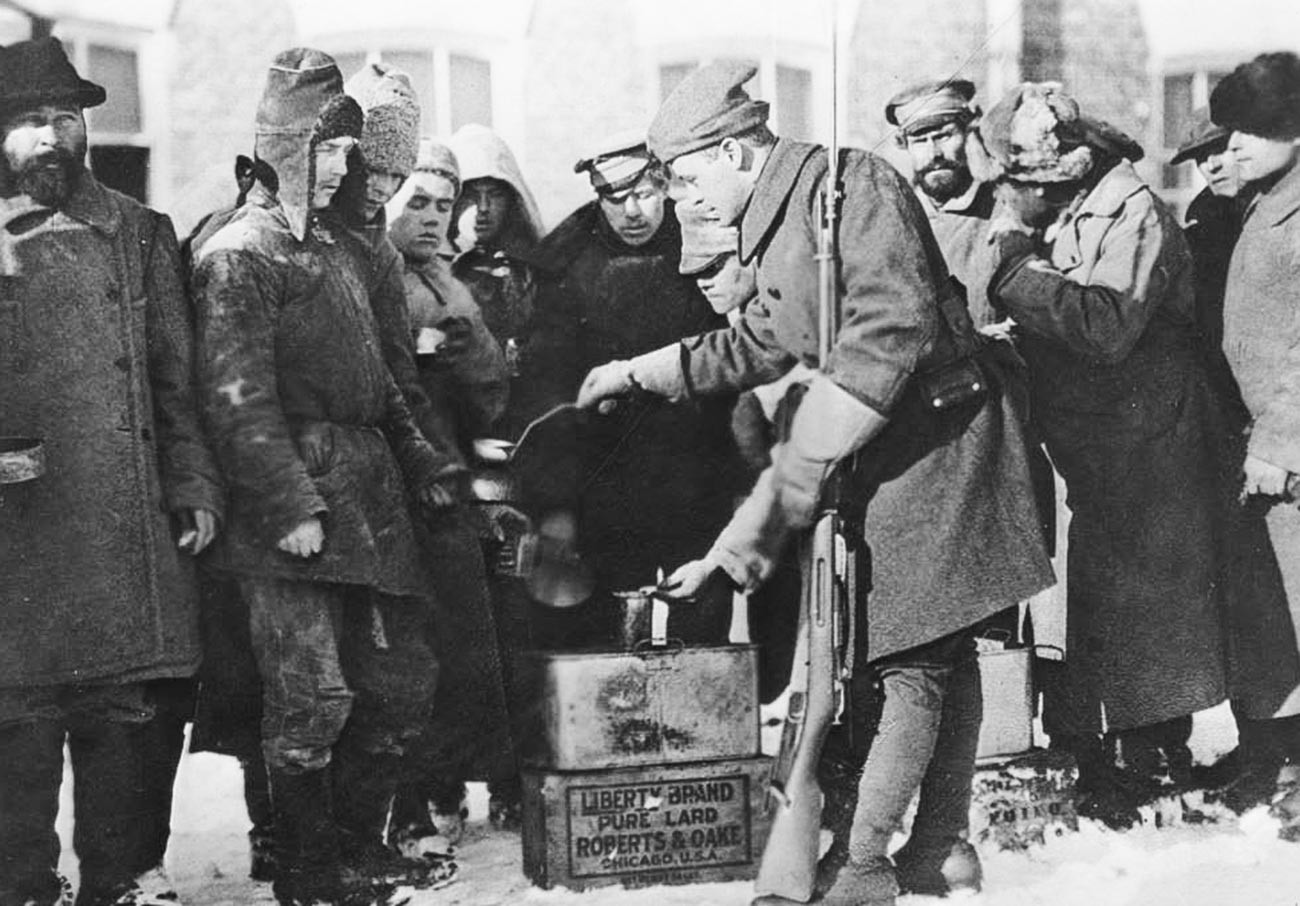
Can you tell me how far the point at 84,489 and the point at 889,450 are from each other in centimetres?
203

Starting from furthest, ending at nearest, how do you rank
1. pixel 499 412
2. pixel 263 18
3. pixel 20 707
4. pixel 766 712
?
1. pixel 766 712
2. pixel 499 412
3. pixel 263 18
4. pixel 20 707

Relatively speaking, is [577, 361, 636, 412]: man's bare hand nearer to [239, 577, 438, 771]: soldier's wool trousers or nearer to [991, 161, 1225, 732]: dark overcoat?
[239, 577, 438, 771]: soldier's wool trousers

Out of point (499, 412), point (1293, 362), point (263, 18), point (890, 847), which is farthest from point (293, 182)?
point (1293, 362)

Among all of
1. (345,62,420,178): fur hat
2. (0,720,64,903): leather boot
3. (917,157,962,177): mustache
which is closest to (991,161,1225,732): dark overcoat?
(917,157,962,177): mustache

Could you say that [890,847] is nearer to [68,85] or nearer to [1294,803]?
[1294,803]

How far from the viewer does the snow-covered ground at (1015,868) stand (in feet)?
14.6

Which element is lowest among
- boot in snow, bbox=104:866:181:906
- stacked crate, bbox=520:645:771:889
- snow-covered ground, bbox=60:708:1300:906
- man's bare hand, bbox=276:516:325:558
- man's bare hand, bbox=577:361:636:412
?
snow-covered ground, bbox=60:708:1300:906

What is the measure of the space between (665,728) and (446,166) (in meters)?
1.67

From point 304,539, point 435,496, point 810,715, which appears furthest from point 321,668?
point 810,715

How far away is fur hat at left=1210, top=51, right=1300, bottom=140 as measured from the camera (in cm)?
503

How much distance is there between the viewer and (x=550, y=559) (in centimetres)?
487

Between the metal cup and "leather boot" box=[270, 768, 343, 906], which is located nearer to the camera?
"leather boot" box=[270, 768, 343, 906]

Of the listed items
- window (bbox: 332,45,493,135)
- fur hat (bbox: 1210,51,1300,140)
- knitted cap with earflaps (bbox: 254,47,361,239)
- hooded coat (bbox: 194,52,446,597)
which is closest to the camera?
→ hooded coat (bbox: 194,52,446,597)

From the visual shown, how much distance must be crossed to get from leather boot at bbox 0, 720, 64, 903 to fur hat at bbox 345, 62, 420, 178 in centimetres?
167
